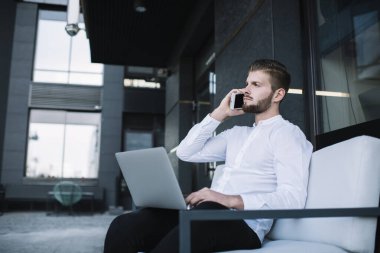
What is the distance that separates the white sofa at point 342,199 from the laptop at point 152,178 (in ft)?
1.04

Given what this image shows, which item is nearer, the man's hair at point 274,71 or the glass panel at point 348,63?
the man's hair at point 274,71

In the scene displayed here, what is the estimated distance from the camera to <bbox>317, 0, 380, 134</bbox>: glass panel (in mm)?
2170

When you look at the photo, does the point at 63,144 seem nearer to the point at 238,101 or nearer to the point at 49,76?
the point at 49,76

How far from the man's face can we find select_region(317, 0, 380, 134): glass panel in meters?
0.63

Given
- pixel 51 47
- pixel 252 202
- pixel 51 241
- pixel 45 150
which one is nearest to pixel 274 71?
pixel 252 202

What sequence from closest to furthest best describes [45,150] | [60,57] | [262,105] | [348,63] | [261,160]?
1. [261,160]
2. [262,105]
3. [348,63]
4. [45,150]
5. [60,57]

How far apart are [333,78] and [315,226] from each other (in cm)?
126

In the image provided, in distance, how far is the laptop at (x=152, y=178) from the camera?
1.44 m

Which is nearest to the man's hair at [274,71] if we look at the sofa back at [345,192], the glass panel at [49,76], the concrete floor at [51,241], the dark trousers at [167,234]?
the sofa back at [345,192]

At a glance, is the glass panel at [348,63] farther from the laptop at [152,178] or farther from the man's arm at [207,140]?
the laptop at [152,178]

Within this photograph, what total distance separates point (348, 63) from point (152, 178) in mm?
1501

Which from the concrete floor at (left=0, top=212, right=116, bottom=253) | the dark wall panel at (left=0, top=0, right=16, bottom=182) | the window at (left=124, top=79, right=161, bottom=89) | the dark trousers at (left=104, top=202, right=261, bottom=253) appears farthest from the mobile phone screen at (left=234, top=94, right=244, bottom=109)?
the window at (left=124, top=79, right=161, bottom=89)

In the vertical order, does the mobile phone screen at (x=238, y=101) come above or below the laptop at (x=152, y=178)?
above

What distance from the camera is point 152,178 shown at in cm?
153
